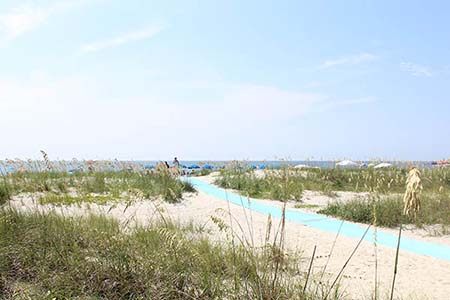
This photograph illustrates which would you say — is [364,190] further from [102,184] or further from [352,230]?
[102,184]

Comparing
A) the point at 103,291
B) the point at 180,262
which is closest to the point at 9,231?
the point at 103,291

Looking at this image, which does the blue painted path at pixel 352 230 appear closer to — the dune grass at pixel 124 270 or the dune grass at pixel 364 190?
the dune grass at pixel 364 190

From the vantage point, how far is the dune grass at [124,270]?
340 centimetres

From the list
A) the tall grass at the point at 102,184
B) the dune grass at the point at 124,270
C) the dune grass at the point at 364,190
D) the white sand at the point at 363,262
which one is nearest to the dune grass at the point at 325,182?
the dune grass at the point at 364,190

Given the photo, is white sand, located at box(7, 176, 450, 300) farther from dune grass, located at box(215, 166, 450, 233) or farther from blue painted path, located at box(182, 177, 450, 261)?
dune grass, located at box(215, 166, 450, 233)

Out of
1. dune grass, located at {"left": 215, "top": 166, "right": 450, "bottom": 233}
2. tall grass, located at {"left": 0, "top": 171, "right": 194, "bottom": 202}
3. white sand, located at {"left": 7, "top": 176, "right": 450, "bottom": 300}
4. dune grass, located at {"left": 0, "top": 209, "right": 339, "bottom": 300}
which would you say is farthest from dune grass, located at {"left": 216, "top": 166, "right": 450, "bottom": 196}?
dune grass, located at {"left": 0, "top": 209, "right": 339, "bottom": 300}

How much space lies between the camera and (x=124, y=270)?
12.1 ft

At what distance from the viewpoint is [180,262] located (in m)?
3.87

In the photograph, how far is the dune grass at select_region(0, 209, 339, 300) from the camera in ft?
11.1

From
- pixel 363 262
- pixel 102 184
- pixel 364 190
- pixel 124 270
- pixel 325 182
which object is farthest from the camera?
pixel 325 182

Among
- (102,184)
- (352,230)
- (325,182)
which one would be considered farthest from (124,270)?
(325,182)

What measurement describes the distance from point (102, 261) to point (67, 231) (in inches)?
43.9

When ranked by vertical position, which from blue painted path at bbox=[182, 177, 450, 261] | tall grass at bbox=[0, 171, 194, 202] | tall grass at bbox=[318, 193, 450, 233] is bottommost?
blue painted path at bbox=[182, 177, 450, 261]

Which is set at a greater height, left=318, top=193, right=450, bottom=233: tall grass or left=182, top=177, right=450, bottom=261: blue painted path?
left=318, top=193, right=450, bottom=233: tall grass
